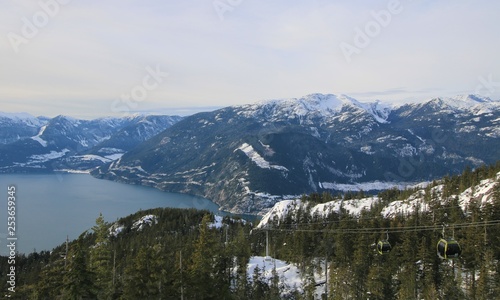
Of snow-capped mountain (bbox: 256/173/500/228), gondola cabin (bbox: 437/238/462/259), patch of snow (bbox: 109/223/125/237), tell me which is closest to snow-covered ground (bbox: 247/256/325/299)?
snow-capped mountain (bbox: 256/173/500/228)

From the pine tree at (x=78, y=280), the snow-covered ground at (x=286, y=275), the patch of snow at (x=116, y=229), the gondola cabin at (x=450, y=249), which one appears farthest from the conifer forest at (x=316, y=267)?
the patch of snow at (x=116, y=229)

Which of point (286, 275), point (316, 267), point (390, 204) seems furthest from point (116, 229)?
point (316, 267)

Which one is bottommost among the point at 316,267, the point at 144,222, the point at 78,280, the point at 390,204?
the point at 144,222

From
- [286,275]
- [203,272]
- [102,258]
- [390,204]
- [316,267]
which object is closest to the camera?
[102,258]

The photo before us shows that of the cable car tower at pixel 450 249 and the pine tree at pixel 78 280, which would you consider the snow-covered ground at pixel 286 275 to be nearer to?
the cable car tower at pixel 450 249

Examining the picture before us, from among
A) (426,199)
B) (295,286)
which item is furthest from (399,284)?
(426,199)

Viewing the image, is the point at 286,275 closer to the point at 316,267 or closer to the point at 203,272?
the point at 316,267

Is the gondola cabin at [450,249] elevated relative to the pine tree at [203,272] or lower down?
elevated

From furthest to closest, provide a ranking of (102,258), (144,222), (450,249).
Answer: (144,222)
(102,258)
(450,249)

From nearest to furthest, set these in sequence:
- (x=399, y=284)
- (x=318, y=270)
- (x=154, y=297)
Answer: (x=154, y=297) → (x=399, y=284) → (x=318, y=270)

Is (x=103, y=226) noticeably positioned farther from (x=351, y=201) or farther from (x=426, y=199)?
(x=351, y=201)

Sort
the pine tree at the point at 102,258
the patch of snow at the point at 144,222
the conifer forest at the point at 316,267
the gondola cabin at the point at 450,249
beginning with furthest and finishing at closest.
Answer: the patch of snow at the point at 144,222 < the pine tree at the point at 102,258 < the conifer forest at the point at 316,267 < the gondola cabin at the point at 450,249
